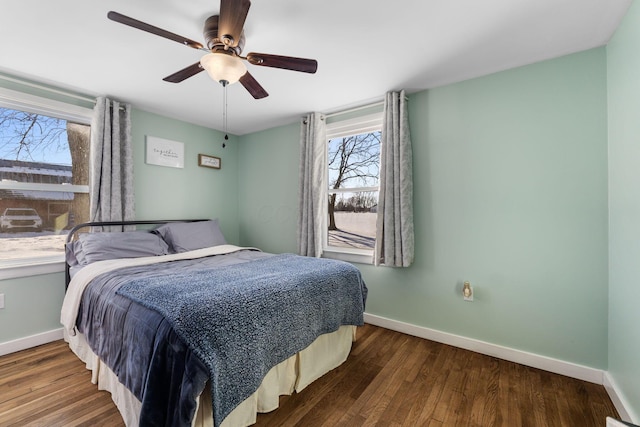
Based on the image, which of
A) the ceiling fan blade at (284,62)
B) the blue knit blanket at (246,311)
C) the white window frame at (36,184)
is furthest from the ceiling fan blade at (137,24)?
the white window frame at (36,184)

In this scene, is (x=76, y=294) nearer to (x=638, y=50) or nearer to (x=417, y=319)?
(x=417, y=319)

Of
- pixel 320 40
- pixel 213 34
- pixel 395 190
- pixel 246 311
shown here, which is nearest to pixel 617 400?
pixel 395 190

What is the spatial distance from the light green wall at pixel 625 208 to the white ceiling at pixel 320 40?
0.25m

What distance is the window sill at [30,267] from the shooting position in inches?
91.7

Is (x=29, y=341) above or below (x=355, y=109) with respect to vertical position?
below

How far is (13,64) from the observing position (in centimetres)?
221

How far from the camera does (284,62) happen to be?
1.72m

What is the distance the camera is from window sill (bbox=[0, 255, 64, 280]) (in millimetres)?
2328

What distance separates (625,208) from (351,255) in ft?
7.09

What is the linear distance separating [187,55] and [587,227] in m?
3.21

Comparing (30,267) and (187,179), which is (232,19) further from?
(30,267)

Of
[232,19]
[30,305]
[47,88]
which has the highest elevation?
[47,88]

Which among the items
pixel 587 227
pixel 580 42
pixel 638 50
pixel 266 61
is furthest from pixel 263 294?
pixel 580 42

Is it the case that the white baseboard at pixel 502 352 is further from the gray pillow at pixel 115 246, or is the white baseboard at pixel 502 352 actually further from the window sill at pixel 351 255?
the gray pillow at pixel 115 246
